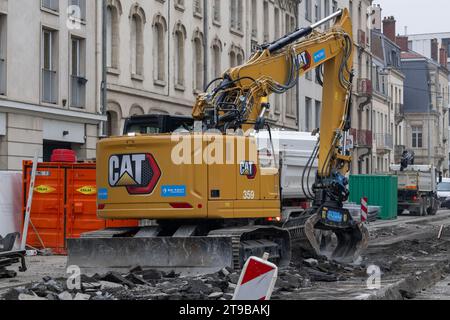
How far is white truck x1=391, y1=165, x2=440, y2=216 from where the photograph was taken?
1927 inches

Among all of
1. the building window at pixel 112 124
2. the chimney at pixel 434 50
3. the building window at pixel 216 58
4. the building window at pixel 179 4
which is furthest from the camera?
the chimney at pixel 434 50

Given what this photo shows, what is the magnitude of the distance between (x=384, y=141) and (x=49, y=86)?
45.5 m

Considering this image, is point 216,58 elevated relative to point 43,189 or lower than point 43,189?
elevated

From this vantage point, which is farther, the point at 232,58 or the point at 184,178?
the point at 232,58

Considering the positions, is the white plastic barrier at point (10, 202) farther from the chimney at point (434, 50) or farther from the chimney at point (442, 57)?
the chimney at point (442, 57)

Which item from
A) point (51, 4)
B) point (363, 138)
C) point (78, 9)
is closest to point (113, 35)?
point (78, 9)

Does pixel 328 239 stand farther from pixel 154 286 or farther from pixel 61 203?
pixel 154 286

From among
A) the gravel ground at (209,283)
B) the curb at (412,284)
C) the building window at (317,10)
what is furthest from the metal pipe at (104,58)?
the building window at (317,10)

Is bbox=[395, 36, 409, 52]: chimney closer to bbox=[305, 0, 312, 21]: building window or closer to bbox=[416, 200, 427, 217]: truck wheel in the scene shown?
bbox=[305, 0, 312, 21]: building window

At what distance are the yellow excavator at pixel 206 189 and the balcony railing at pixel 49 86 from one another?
1194 centimetres

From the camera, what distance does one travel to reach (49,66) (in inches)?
1159

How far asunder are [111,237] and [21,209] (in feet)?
23.6

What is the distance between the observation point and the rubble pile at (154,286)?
1297 cm
